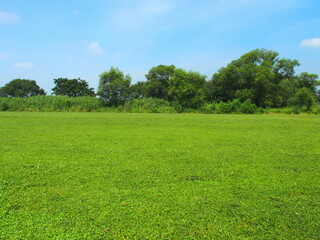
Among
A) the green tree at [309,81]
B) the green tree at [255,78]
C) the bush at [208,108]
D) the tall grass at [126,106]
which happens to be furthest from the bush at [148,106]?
the green tree at [309,81]

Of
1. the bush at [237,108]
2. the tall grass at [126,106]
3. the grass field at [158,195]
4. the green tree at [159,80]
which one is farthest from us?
the green tree at [159,80]

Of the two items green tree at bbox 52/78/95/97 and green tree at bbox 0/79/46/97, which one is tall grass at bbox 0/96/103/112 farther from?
green tree at bbox 0/79/46/97

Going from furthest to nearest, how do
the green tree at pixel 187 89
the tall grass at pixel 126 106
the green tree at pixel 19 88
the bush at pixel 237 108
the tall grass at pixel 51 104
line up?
1. the green tree at pixel 19 88
2. the green tree at pixel 187 89
3. the tall grass at pixel 51 104
4. the tall grass at pixel 126 106
5. the bush at pixel 237 108

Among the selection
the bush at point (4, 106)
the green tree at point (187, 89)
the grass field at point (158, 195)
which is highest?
the green tree at point (187, 89)

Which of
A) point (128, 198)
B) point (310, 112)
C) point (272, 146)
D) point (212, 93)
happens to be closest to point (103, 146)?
point (128, 198)

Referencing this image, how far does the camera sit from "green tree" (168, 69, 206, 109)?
29.9 m

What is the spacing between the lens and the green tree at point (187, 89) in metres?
29.9

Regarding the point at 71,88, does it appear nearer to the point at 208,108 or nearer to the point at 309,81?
the point at 208,108

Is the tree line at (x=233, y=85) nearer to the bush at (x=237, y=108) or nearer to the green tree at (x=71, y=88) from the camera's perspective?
the bush at (x=237, y=108)

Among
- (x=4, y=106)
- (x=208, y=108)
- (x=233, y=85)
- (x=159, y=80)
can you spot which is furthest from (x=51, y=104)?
(x=233, y=85)

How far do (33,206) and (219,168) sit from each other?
2.57m

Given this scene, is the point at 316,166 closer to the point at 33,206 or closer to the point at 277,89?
the point at 33,206

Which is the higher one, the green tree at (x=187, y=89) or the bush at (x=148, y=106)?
the green tree at (x=187, y=89)

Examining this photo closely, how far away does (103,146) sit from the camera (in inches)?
223
